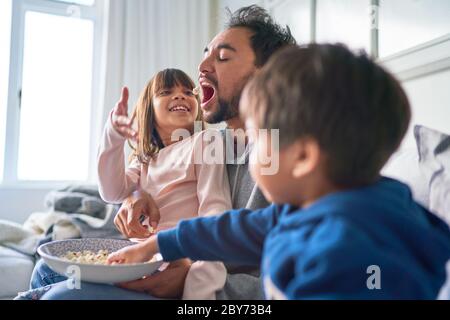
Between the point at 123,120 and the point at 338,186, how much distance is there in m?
0.49

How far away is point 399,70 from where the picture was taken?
1198mm

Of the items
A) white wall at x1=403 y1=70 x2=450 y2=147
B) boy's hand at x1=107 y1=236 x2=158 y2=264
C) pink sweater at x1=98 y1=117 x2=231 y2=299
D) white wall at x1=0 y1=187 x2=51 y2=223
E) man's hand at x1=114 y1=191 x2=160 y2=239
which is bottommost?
white wall at x1=0 y1=187 x2=51 y2=223

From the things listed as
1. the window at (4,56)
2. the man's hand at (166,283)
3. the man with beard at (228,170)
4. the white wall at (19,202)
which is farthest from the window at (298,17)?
the white wall at (19,202)

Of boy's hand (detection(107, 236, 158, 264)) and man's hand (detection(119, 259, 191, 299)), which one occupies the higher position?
boy's hand (detection(107, 236, 158, 264))

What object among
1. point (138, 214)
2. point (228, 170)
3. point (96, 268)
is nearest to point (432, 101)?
point (228, 170)

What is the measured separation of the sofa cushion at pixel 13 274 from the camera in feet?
4.98

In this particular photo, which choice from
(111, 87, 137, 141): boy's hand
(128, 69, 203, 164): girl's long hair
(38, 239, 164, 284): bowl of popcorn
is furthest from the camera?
(128, 69, 203, 164): girl's long hair

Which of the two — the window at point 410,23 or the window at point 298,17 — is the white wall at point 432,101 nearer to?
the window at point 410,23

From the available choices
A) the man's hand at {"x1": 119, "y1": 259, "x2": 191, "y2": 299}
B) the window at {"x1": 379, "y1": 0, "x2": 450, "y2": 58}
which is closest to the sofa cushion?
the man's hand at {"x1": 119, "y1": 259, "x2": 191, "y2": 299}

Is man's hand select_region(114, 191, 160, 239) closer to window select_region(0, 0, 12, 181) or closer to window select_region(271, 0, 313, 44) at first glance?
window select_region(271, 0, 313, 44)

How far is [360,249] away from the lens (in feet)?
1.33

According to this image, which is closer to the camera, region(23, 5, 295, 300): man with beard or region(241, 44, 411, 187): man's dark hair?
region(241, 44, 411, 187): man's dark hair

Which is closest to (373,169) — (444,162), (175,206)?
(444,162)

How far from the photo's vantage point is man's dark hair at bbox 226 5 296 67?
1.08 metres
